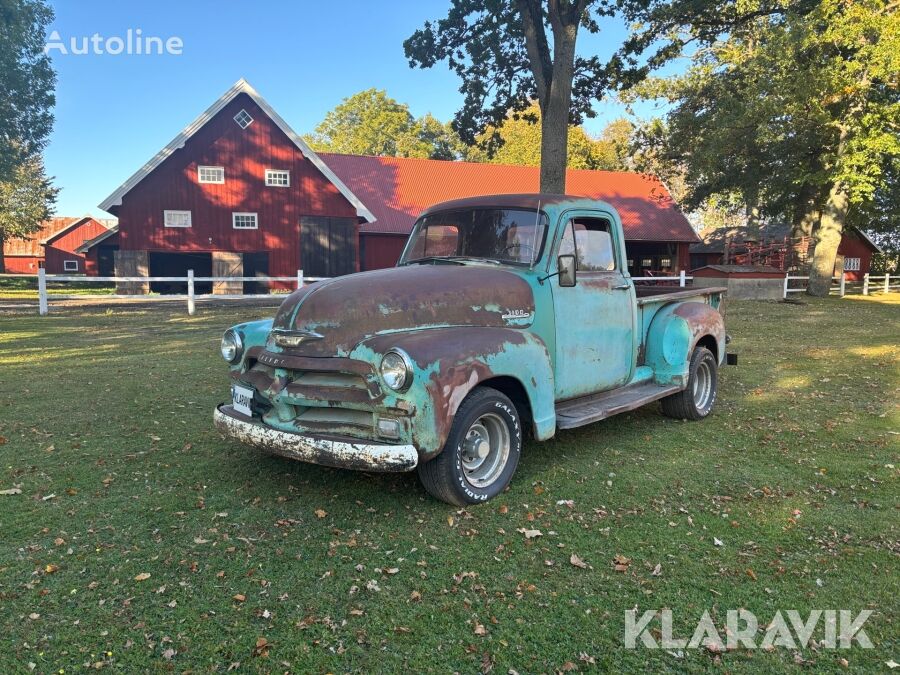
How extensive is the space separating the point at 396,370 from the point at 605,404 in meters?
2.33

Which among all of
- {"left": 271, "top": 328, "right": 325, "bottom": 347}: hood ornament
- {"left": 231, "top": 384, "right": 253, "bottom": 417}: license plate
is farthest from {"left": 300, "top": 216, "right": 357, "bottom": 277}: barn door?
{"left": 271, "top": 328, "right": 325, "bottom": 347}: hood ornament

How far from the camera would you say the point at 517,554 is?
3586 mm

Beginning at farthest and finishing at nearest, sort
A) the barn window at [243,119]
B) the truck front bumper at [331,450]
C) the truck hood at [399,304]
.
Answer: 1. the barn window at [243,119]
2. the truck hood at [399,304]
3. the truck front bumper at [331,450]

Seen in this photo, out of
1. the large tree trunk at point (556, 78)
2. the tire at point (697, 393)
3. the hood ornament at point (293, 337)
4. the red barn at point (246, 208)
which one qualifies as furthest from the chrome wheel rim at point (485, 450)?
the red barn at point (246, 208)

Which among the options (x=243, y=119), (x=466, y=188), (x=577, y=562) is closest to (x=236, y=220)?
(x=243, y=119)

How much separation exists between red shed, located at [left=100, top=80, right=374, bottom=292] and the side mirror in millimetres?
22600

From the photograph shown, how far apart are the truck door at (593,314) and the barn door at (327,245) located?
2210 centimetres

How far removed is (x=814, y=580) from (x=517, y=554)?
1602mm

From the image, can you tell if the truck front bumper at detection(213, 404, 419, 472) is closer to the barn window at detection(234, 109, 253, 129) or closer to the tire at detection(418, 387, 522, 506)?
the tire at detection(418, 387, 522, 506)

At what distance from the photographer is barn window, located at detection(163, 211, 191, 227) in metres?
25.2

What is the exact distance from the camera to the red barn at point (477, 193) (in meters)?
29.1

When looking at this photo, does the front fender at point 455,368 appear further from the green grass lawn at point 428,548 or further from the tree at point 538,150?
the tree at point 538,150

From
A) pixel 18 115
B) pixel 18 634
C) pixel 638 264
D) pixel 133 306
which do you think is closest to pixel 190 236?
pixel 133 306

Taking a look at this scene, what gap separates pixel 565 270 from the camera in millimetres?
4867
